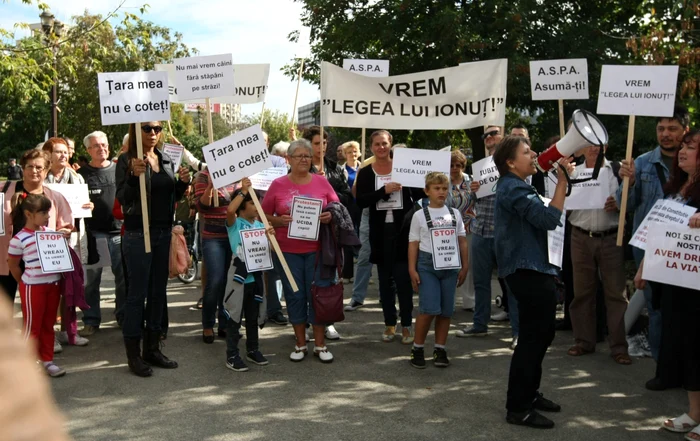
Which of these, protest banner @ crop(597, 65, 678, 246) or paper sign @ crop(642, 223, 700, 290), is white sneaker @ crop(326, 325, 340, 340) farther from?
paper sign @ crop(642, 223, 700, 290)

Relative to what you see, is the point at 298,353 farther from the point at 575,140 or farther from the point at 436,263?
the point at 575,140

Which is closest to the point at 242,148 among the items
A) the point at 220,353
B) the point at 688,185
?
the point at 220,353

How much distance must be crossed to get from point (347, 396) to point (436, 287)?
58.3 inches

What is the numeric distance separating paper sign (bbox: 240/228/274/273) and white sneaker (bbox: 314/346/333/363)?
935mm

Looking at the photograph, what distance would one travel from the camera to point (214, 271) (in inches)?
299

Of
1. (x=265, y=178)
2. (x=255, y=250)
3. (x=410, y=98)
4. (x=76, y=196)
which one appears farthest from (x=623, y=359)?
(x=76, y=196)

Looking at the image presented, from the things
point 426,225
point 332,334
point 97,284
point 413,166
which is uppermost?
point 413,166

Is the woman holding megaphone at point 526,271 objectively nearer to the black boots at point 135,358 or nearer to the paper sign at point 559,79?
the black boots at point 135,358

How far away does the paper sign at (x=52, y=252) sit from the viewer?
6492mm

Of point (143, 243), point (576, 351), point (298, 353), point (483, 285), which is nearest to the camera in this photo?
point (143, 243)

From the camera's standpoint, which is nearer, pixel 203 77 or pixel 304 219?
pixel 304 219

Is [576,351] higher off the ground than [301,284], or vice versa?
[301,284]

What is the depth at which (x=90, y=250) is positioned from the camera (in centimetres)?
800

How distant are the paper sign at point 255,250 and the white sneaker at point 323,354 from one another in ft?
3.07
